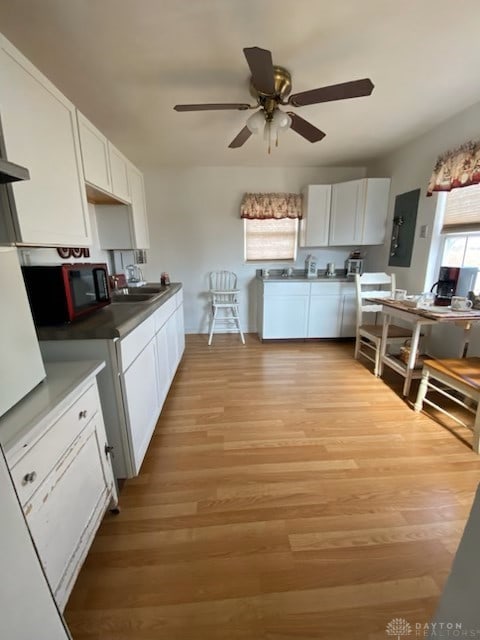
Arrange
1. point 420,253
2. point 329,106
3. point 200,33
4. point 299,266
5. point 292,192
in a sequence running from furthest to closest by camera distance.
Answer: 1. point 299,266
2. point 292,192
3. point 420,253
4. point 329,106
5. point 200,33

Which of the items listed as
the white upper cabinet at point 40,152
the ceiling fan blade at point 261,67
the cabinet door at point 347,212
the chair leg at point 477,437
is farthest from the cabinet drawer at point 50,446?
the cabinet door at point 347,212

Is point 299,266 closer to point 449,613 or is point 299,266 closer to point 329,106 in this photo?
point 329,106

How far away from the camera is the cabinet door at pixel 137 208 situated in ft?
8.44

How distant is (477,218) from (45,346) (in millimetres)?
3149

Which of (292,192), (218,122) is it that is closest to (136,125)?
(218,122)

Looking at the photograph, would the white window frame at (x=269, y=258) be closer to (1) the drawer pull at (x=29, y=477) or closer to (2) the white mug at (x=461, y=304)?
(2) the white mug at (x=461, y=304)

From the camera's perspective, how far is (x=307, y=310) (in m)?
3.40

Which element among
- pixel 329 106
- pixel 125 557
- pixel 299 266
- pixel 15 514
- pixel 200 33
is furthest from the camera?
pixel 299 266

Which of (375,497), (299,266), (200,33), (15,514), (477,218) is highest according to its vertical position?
(200,33)

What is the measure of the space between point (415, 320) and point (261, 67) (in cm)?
189

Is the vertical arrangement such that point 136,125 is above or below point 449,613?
above

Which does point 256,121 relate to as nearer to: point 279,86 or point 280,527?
point 279,86

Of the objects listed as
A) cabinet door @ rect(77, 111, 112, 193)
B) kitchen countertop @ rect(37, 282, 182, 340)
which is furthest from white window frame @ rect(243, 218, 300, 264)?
kitchen countertop @ rect(37, 282, 182, 340)

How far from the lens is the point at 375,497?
133cm
